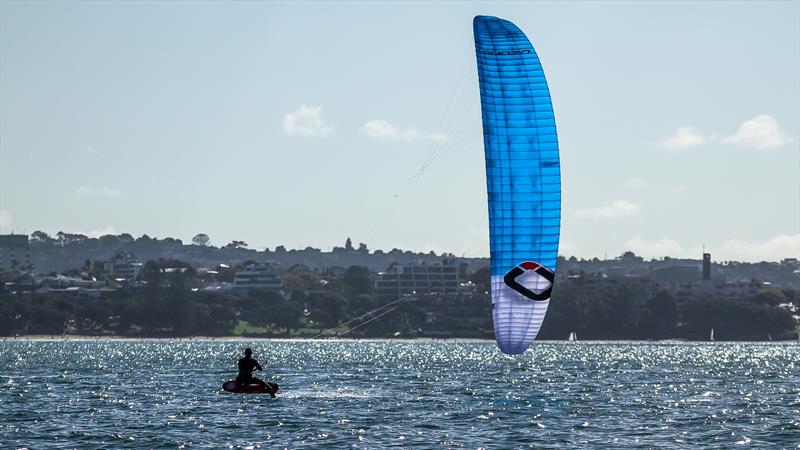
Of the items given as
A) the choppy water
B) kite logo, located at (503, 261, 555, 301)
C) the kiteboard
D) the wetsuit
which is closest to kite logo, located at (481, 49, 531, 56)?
kite logo, located at (503, 261, 555, 301)

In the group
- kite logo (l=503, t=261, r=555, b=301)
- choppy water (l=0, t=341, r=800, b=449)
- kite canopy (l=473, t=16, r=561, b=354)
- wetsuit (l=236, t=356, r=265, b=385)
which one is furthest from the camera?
wetsuit (l=236, t=356, r=265, b=385)

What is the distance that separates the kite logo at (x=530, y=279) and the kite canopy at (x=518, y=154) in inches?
1.1

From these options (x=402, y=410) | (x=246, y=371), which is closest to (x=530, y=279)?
(x=246, y=371)

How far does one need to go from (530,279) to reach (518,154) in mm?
3689

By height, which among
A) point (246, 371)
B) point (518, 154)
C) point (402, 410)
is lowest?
point (402, 410)

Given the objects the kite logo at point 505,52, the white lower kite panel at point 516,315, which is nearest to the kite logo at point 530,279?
the white lower kite panel at point 516,315

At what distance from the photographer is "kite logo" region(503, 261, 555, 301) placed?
41.1m

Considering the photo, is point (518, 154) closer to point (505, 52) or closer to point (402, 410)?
point (505, 52)

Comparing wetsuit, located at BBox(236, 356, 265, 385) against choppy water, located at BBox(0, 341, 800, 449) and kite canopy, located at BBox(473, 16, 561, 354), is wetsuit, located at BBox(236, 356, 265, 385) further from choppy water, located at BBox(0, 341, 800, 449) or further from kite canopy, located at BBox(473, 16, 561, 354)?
kite canopy, located at BBox(473, 16, 561, 354)

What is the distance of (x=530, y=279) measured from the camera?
4119 centimetres

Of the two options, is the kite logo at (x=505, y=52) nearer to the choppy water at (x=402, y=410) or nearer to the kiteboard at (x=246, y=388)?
the choppy water at (x=402, y=410)

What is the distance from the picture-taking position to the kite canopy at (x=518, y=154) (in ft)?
130

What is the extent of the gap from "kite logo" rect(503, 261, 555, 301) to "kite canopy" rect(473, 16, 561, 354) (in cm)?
3

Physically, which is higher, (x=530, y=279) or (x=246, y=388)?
(x=530, y=279)
